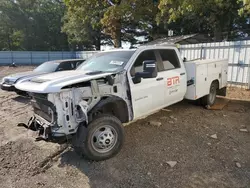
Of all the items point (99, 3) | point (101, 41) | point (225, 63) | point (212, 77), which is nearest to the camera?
point (212, 77)

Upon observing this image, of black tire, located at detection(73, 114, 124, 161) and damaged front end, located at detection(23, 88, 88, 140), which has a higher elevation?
damaged front end, located at detection(23, 88, 88, 140)

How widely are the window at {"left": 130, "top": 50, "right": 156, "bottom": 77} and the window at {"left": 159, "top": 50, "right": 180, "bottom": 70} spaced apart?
0.34 metres

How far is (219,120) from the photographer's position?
5301 mm

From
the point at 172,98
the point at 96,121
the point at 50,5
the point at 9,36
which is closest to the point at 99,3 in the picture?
the point at 172,98

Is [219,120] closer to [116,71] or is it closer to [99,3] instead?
[116,71]

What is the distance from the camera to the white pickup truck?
3258 millimetres

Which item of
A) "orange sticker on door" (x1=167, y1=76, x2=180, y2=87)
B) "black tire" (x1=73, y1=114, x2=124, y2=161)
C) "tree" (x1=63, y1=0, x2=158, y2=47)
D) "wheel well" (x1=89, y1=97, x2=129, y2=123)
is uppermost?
"tree" (x1=63, y1=0, x2=158, y2=47)

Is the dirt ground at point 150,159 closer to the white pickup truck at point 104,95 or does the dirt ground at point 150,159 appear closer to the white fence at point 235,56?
the white pickup truck at point 104,95

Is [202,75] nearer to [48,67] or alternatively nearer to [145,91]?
[145,91]

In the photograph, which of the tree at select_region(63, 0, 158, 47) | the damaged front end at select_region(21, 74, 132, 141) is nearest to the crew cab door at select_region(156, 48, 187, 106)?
the damaged front end at select_region(21, 74, 132, 141)

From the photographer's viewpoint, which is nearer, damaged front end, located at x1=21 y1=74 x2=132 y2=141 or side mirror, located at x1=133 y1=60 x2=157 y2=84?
damaged front end, located at x1=21 y1=74 x2=132 y2=141

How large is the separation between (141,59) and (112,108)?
1248mm

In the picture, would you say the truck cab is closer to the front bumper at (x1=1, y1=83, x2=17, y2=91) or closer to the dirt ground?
the dirt ground

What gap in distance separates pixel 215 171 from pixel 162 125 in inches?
78.3
